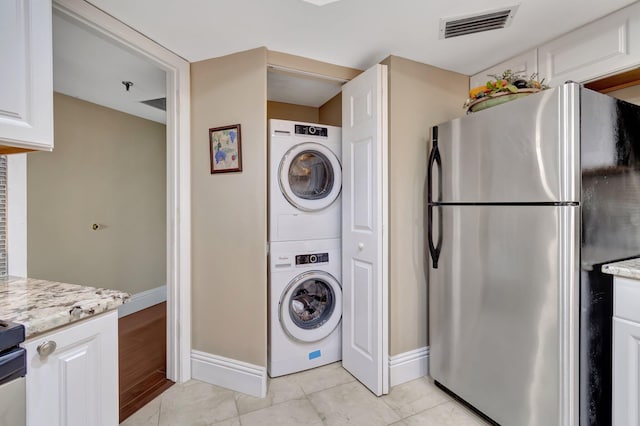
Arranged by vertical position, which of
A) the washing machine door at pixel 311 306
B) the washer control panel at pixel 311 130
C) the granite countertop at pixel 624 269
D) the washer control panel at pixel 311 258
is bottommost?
the washing machine door at pixel 311 306

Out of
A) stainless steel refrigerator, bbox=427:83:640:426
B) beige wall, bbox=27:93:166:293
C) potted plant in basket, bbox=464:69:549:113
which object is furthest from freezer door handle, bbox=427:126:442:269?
beige wall, bbox=27:93:166:293

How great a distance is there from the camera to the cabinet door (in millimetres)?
1194

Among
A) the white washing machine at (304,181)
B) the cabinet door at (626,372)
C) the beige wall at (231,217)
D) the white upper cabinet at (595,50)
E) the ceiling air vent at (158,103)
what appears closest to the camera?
the cabinet door at (626,372)

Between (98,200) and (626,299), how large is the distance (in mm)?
3962

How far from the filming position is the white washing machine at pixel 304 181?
2047 millimetres

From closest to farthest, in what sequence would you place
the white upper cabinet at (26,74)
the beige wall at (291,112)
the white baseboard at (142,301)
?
the white upper cabinet at (26,74)
the beige wall at (291,112)
the white baseboard at (142,301)

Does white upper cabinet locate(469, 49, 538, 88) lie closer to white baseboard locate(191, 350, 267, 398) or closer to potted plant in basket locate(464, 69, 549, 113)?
potted plant in basket locate(464, 69, 549, 113)

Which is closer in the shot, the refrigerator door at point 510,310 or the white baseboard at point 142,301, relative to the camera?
the refrigerator door at point 510,310

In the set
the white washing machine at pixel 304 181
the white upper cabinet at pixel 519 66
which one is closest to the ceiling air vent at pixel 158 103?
the white washing machine at pixel 304 181

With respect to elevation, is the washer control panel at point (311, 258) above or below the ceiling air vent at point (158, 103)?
below

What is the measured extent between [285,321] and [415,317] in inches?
36.3

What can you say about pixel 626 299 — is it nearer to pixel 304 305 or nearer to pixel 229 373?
pixel 304 305

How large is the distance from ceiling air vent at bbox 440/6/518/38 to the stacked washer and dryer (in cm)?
94

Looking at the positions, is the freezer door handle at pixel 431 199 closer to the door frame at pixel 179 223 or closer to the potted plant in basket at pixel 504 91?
the potted plant in basket at pixel 504 91
